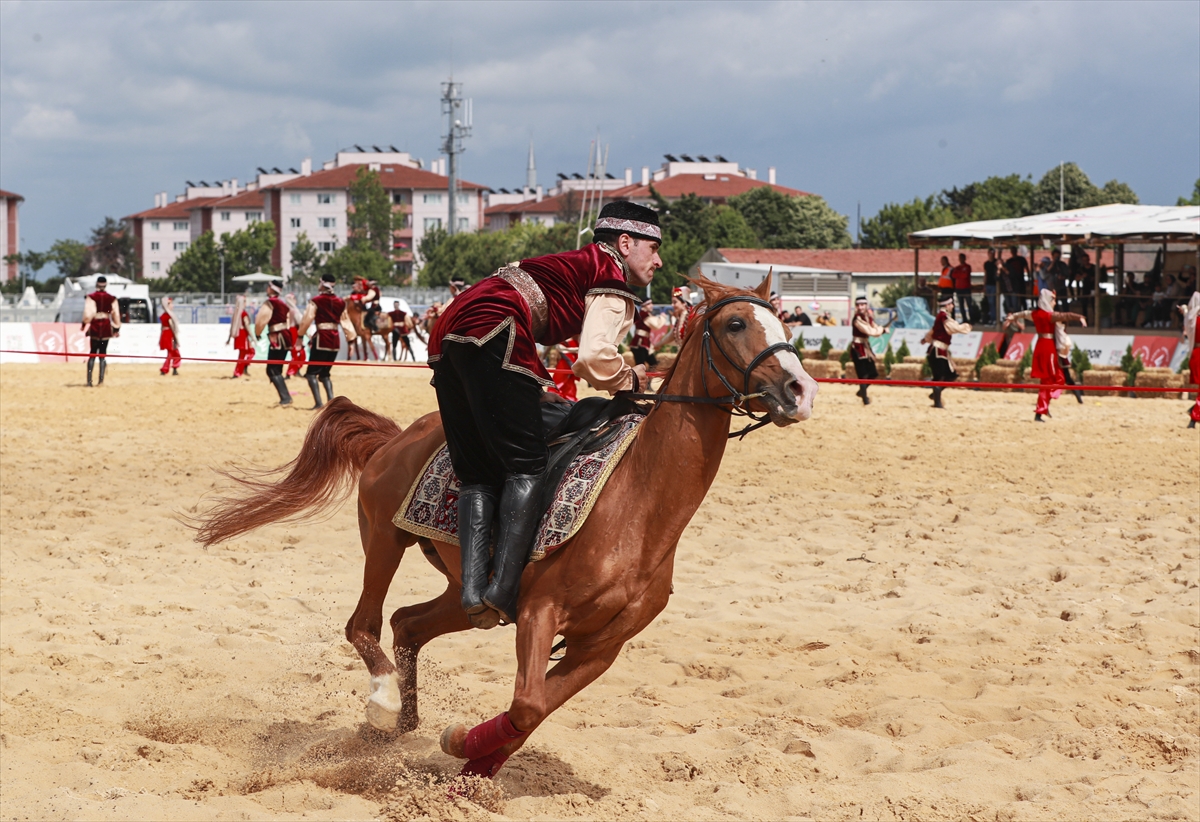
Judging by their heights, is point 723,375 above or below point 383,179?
below

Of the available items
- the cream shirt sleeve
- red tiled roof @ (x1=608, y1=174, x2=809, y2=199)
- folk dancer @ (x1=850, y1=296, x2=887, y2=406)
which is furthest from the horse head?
red tiled roof @ (x1=608, y1=174, x2=809, y2=199)

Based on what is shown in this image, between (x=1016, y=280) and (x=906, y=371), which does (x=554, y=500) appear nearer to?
(x=906, y=371)

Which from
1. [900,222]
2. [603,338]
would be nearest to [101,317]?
[603,338]

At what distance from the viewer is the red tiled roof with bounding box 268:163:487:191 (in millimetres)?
124438

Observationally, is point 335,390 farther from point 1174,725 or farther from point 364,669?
point 1174,725

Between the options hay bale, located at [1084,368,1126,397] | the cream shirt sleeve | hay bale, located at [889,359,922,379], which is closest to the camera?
the cream shirt sleeve

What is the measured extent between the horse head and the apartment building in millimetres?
134183

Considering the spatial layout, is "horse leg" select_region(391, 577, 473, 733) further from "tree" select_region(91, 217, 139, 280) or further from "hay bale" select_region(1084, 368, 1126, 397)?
"tree" select_region(91, 217, 139, 280)

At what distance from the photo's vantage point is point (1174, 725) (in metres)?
5.77

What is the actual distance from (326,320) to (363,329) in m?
10.3

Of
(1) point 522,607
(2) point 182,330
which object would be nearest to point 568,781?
(1) point 522,607

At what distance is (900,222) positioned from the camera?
306ft

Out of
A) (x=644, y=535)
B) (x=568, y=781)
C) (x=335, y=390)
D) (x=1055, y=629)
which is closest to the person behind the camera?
(x=644, y=535)

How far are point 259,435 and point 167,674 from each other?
9207mm
